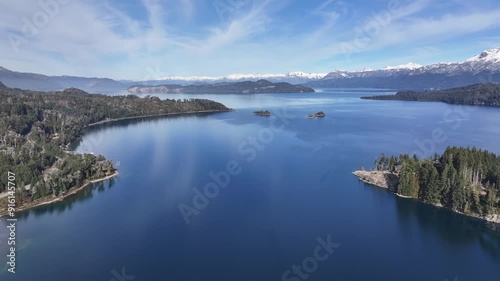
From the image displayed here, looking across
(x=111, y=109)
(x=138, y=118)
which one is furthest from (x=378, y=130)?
(x=111, y=109)

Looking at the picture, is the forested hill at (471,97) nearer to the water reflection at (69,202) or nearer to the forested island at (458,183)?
the forested island at (458,183)

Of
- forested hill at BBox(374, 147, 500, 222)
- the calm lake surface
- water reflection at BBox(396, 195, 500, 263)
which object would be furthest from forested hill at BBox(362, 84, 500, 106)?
water reflection at BBox(396, 195, 500, 263)

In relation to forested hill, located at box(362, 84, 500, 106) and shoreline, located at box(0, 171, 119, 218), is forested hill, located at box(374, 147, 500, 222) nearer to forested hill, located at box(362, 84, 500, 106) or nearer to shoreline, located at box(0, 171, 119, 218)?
shoreline, located at box(0, 171, 119, 218)

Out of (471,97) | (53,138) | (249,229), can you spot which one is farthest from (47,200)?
(471,97)

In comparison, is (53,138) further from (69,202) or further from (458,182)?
(458,182)

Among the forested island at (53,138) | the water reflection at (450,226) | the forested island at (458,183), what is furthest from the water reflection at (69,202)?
the forested island at (458,183)

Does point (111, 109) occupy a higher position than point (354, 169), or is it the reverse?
point (111, 109)

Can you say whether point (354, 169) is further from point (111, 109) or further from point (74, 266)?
point (111, 109)
